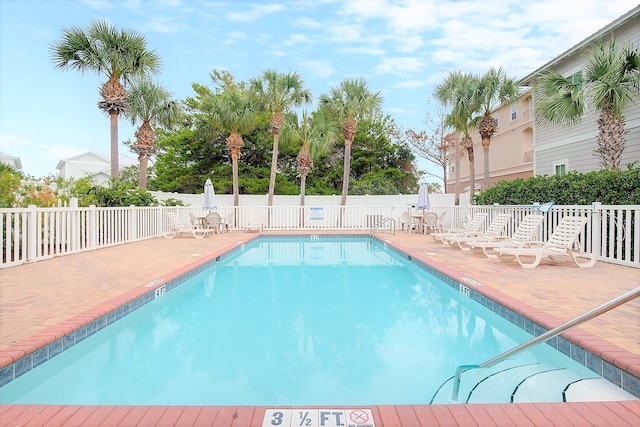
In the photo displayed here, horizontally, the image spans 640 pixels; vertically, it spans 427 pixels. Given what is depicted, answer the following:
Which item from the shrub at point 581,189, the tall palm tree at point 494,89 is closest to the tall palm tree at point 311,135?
the tall palm tree at point 494,89

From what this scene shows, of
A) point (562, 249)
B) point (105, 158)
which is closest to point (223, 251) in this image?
point (562, 249)

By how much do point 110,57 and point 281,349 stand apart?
43.8 feet

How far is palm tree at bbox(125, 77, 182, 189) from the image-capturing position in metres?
16.2

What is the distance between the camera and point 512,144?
20.9 metres

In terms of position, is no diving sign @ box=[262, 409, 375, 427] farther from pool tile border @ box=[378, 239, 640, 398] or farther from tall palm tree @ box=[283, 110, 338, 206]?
tall palm tree @ box=[283, 110, 338, 206]

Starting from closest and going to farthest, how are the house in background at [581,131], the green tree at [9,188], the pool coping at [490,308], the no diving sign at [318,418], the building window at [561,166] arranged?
1. the no diving sign at [318,418]
2. the pool coping at [490,308]
3. the green tree at [9,188]
4. the house in background at [581,131]
5. the building window at [561,166]

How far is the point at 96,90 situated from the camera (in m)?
14.2

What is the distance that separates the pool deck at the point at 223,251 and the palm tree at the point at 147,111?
9120 millimetres

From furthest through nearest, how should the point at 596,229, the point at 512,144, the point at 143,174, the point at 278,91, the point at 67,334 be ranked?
1. the point at 512,144
2. the point at 278,91
3. the point at 143,174
4. the point at 596,229
5. the point at 67,334

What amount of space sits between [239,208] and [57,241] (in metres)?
9.20

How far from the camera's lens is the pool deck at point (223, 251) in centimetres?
203

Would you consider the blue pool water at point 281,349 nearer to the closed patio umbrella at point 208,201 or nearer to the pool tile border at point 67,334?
the pool tile border at point 67,334

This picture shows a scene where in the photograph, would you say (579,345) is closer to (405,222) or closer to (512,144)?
(405,222)

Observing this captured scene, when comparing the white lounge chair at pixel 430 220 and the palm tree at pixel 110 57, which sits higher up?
the palm tree at pixel 110 57
